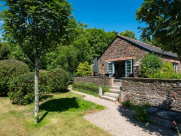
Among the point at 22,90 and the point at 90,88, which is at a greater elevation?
the point at 22,90

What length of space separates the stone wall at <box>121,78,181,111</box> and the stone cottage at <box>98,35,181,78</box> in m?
4.17

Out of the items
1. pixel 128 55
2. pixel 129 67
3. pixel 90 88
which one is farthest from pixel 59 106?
pixel 128 55

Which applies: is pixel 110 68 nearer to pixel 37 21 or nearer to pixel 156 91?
pixel 156 91

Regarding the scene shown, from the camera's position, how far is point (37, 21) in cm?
418

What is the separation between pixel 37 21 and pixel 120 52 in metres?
11.9

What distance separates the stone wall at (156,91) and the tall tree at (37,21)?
5.28 m

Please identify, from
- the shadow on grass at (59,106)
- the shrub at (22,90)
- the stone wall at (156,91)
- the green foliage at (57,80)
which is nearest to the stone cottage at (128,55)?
the stone wall at (156,91)

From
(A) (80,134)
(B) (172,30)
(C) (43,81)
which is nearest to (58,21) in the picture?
(B) (172,30)

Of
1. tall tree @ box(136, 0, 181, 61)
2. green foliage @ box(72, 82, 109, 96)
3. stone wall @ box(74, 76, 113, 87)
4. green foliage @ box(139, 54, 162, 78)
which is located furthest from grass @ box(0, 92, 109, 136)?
green foliage @ box(139, 54, 162, 78)

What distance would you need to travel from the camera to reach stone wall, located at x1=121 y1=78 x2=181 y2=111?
5.43 meters

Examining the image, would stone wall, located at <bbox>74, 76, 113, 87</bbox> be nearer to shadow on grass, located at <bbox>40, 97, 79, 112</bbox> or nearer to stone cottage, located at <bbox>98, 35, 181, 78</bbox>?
stone cottage, located at <bbox>98, 35, 181, 78</bbox>

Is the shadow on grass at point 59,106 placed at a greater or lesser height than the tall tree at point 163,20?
lesser

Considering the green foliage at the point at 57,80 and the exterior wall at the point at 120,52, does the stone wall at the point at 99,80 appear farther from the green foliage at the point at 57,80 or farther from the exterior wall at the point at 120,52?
the exterior wall at the point at 120,52

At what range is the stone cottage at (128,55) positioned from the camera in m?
11.7
